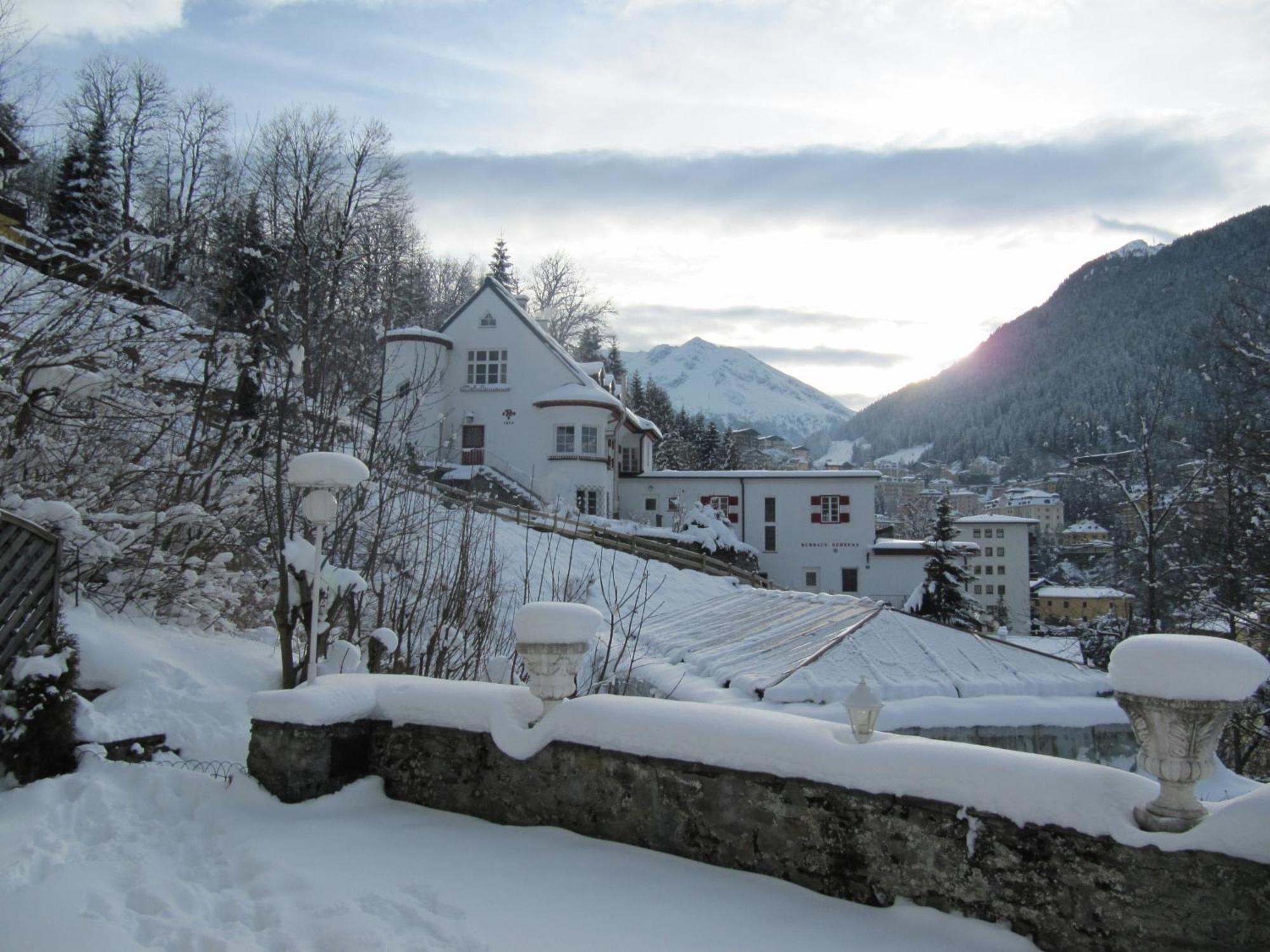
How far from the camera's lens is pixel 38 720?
5.59 metres

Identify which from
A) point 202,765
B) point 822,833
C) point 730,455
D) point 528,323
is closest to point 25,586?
point 202,765

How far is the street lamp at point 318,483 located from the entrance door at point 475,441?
1071 inches

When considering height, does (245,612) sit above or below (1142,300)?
below

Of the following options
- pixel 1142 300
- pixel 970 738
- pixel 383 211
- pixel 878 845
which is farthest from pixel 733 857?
pixel 1142 300

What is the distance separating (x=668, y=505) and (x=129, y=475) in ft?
95.4

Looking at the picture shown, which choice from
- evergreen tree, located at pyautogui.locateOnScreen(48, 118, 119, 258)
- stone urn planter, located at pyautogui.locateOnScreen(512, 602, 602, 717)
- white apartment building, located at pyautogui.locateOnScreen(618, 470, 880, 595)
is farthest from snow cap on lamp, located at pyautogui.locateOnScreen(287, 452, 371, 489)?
white apartment building, located at pyautogui.locateOnScreen(618, 470, 880, 595)

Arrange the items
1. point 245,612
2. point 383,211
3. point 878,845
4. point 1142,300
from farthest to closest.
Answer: point 1142,300 < point 383,211 < point 245,612 < point 878,845

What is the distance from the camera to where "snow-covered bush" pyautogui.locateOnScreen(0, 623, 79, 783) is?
5.45 meters

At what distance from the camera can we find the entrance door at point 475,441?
33250 millimetres

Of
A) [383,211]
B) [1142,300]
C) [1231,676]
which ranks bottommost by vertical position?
[1231,676]

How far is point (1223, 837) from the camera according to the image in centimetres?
308

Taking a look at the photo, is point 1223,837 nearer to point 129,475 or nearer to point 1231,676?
point 1231,676

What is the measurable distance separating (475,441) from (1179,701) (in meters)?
31.9

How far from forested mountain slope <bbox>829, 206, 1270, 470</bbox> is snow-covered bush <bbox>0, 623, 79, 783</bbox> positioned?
90.5m
